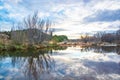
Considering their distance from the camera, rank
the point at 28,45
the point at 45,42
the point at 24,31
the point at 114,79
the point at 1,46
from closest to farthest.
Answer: the point at 114,79, the point at 1,46, the point at 28,45, the point at 24,31, the point at 45,42

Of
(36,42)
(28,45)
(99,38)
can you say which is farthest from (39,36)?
(99,38)

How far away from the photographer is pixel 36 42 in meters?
58.5

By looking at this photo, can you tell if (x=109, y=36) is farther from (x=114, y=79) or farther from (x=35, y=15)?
(x=114, y=79)

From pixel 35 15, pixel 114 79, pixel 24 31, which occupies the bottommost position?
pixel 114 79

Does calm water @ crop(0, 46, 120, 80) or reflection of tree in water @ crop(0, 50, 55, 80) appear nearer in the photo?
calm water @ crop(0, 46, 120, 80)

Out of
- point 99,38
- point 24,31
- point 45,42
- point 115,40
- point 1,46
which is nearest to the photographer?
point 1,46

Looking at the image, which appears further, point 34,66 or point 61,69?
point 34,66

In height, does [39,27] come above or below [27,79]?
above

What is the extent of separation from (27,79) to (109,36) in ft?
349

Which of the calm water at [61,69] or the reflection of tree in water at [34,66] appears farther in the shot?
the reflection of tree in water at [34,66]

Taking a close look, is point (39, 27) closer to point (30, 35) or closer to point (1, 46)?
point (30, 35)

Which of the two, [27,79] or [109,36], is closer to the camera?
[27,79]

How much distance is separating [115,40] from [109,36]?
6.67 metres

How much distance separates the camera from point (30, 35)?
189 ft
